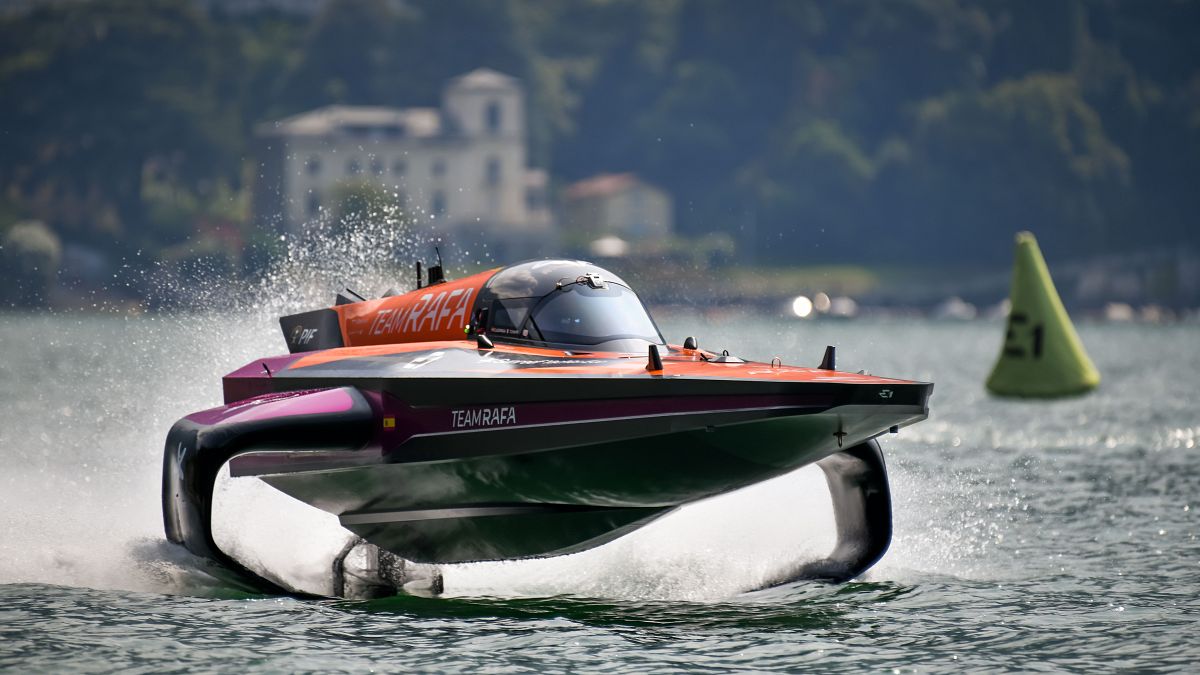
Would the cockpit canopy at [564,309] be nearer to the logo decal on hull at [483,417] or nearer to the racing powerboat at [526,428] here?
the racing powerboat at [526,428]

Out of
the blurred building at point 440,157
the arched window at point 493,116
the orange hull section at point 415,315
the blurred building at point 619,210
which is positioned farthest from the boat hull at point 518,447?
the arched window at point 493,116

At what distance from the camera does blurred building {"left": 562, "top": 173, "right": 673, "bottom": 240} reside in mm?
136125

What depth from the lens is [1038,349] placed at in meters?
33.2

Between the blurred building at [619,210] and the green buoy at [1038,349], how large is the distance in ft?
326

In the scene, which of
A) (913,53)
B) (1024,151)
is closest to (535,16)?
(913,53)

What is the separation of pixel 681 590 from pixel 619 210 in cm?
12502

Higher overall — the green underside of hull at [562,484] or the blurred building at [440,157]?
the blurred building at [440,157]

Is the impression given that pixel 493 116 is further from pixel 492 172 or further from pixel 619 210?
pixel 619 210

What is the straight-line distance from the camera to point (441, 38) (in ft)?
519

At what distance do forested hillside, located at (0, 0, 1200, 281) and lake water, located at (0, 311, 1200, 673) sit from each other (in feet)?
313

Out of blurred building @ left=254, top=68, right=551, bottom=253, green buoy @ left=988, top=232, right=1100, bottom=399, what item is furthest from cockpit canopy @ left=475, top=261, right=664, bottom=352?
blurred building @ left=254, top=68, right=551, bottom=253

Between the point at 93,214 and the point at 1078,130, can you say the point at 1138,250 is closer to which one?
the point at 1078,130

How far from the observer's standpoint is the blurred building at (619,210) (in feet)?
447

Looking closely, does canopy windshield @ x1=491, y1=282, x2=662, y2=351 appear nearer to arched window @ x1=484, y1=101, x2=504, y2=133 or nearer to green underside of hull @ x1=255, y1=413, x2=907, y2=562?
green underside of hull @ x1=255, y1=413, x2=907, y2=562
